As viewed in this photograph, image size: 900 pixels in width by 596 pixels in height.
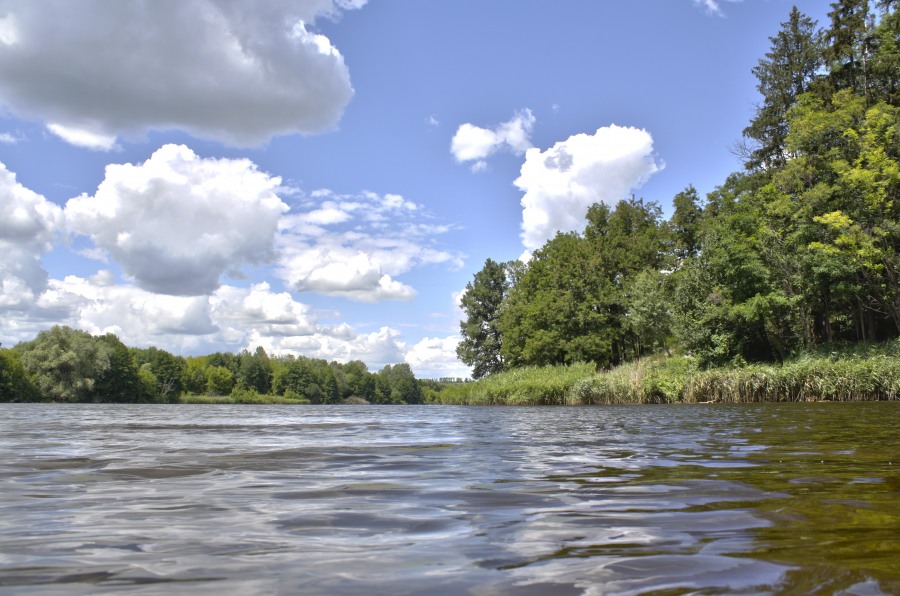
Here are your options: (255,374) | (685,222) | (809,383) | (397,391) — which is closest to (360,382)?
(397,391)

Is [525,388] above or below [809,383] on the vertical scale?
below

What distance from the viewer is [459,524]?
12.4 feet

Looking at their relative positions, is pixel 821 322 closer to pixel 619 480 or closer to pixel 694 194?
pixel 694 194

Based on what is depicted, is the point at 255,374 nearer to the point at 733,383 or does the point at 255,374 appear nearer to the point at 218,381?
the point at 218,381

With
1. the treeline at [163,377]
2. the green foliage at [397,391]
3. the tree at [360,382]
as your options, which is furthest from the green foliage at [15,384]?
the green foliage at [397,391]

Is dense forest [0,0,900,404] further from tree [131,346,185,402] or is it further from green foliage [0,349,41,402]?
tree [131,346,185,402]

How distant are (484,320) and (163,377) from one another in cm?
7405

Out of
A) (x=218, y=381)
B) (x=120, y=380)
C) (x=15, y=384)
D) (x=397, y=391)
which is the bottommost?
(x=397, y=391)

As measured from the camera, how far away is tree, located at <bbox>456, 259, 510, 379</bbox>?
7544 centimetres

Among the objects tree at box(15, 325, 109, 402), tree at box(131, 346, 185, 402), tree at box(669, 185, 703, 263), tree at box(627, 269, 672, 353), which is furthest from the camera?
tree at box(131, 346, 185, 402)

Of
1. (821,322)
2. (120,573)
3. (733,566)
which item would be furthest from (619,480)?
(821,322)

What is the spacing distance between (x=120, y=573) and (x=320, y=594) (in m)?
1.03

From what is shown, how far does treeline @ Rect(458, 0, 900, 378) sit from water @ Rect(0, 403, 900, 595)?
1328 inches

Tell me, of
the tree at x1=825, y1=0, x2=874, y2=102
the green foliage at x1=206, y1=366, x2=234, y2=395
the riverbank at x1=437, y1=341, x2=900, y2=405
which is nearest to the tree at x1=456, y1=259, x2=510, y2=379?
the riverbank at x1=437, y1=341, x2=900, y2=405
